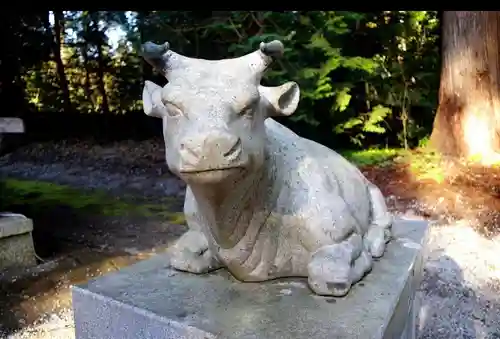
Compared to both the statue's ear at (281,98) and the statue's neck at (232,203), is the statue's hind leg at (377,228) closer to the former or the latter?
the statue's neck at (232,203)

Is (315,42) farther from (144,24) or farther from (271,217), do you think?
(271,217)

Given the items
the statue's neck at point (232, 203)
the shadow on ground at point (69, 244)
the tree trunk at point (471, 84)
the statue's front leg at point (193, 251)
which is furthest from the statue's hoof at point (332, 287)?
the tree trunk at point (471, 84)

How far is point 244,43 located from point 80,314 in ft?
15.8

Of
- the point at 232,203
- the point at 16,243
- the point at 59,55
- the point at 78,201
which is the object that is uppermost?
the point at 232,203

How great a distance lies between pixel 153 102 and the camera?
5.24ft

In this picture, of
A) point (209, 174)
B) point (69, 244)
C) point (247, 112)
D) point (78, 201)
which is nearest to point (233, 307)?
point (209, 174)

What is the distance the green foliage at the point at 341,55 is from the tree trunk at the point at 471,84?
91 cm

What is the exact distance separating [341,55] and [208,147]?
5.48 m

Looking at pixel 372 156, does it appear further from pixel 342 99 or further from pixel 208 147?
pixel 208 147

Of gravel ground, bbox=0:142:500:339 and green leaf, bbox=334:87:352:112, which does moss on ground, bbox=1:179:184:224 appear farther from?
green leaf, bbox=334:87:352:112

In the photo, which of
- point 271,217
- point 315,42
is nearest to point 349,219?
point 271,217

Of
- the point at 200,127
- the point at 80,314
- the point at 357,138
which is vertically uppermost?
the point at 200,127

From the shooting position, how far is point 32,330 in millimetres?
2957

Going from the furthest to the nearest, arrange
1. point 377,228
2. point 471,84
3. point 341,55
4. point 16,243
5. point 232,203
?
1. point 341,55
2. point 471,84
3. point 16,243
4. point 377,228
5. point 232,203
